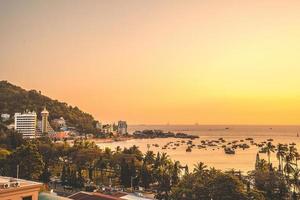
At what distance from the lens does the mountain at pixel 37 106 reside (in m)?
127

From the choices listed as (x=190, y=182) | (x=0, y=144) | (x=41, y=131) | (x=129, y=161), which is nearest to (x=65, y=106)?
(x=41, y=131)

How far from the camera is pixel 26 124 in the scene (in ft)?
367

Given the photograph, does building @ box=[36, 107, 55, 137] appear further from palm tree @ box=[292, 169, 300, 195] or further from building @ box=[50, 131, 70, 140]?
palm tree @ box=[292, 169, 300, 195]

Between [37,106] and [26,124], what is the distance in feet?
74.1

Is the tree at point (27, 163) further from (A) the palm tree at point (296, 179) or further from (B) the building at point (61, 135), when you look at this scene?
(B) the building at point (61, 135)

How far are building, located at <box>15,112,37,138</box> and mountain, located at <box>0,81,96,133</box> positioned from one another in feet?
42.6

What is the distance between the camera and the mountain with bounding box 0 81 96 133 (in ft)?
417

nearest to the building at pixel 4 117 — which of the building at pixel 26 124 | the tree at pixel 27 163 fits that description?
the building at pixel 26 124

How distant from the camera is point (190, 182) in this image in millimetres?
27328

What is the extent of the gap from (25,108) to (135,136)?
56.6 m

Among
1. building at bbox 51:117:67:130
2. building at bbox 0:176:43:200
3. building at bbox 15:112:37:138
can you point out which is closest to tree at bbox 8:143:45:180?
building at bbox 0:176:43:200

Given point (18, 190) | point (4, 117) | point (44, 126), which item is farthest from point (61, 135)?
point (18, 190)

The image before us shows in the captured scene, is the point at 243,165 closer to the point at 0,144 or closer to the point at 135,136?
the point at 0,144

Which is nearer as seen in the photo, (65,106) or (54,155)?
(54,155)
